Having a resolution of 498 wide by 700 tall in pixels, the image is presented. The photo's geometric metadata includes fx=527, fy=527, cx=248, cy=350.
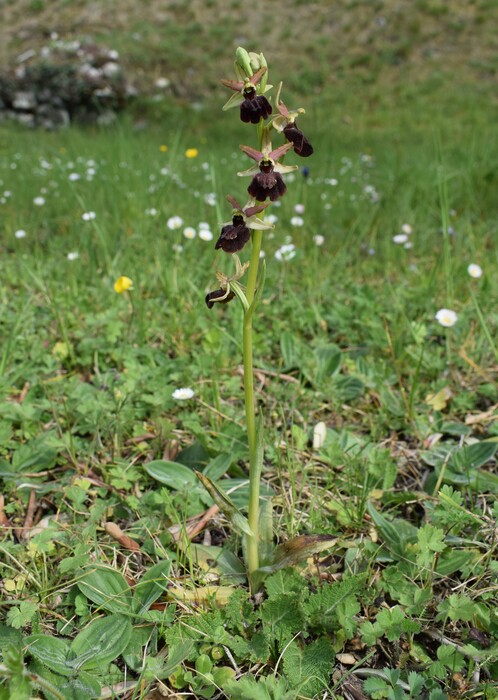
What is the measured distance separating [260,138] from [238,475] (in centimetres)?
104

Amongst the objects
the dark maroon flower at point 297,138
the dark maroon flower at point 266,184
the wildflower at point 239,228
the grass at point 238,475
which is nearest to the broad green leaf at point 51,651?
the grass at point 238,475

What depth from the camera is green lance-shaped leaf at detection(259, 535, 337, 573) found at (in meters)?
1.24

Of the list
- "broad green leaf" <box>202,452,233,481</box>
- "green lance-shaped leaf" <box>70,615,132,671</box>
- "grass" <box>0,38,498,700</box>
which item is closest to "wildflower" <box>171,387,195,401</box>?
"grass" <box>0,38,498,700</box>

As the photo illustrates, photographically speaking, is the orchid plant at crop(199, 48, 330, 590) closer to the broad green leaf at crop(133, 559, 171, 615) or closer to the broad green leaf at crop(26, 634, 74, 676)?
the broad green leaf at crop(133, 559, 171, 615)

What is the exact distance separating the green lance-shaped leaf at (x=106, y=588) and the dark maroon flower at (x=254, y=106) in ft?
3.55

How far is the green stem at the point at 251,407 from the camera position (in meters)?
1.13

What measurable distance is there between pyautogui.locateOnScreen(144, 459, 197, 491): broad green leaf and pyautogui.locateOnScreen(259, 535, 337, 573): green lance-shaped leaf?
1.32ft

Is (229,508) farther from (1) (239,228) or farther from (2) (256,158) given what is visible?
(2) (256,158)

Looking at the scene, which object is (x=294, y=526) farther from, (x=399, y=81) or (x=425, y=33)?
(x=425, y=33)

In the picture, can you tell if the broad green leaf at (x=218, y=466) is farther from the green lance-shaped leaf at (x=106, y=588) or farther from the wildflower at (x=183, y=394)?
the green lance-shaped leaf at (x=106, y=588)

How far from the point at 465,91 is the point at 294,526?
13.1 meters

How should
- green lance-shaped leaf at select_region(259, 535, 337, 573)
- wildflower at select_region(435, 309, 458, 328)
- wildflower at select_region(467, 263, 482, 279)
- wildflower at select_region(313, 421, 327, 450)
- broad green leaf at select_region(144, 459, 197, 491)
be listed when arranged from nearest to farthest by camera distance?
green lance-shaped leaf at select_region(259, 535, 337, 573) → broad green leaf at select_region(144, 459, 197, 491) → wildflower at select_region(313, 421, 327, 450) → wildflower at select_region(435, 309, 458, 328) → wildflower at select_region(467, 263, 482, 279)

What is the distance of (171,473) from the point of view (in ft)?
5.28

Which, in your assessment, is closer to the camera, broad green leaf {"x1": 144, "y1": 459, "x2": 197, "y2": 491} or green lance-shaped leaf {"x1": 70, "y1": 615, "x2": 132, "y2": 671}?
green lance-shaped leaf {"x1": 70, "y1": 615, "x2": 132, "y2": 671}
